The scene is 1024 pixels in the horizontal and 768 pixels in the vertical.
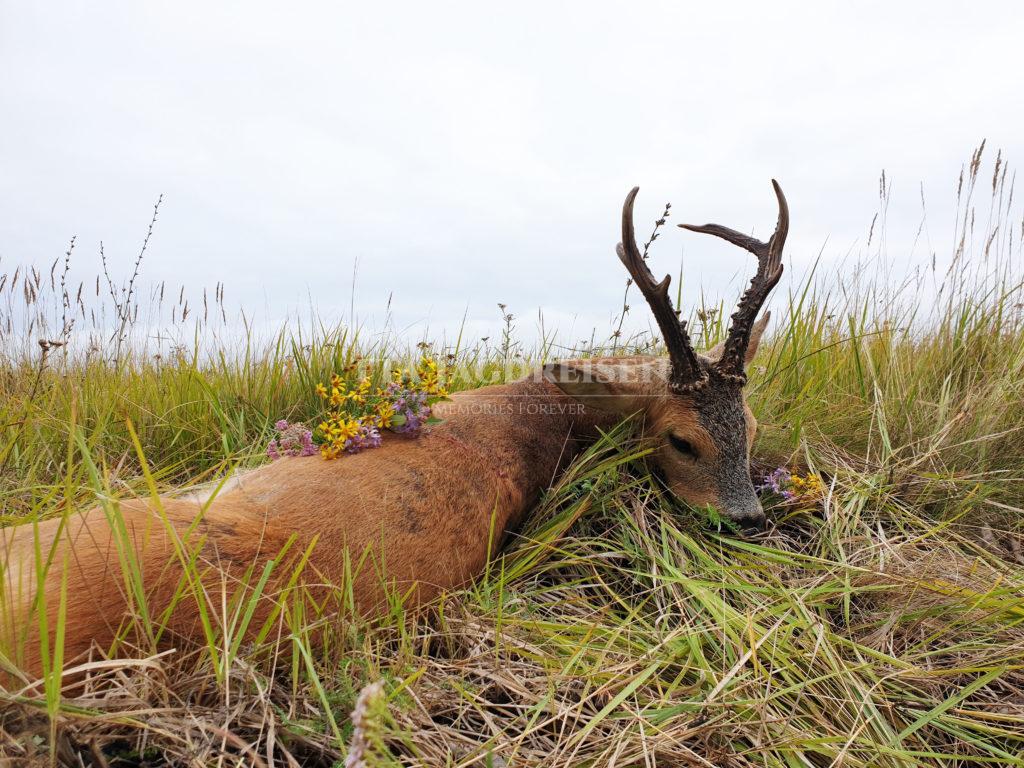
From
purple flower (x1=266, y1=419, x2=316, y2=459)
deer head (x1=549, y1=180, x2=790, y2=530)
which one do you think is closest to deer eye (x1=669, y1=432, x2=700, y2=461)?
deer head (x1=549, y1=180, x2=790, y2=530)

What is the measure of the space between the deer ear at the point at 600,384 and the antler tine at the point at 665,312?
24 centimetres

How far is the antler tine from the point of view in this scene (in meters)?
3.21

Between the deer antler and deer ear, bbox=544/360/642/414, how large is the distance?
481 mm

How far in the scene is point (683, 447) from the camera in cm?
346

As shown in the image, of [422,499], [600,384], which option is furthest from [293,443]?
[600,384]

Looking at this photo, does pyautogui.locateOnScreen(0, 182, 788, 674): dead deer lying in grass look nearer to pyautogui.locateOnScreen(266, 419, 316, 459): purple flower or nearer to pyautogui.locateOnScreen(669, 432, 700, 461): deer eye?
pyautogui.locateOnScreen(669, 432, 700, 461): deer eye

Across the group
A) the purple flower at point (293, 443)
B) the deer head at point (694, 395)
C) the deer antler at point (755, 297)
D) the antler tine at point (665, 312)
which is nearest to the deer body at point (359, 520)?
the purple flower at point (293, 443)

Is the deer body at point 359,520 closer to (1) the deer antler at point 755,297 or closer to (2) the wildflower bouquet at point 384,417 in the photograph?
(2) the wildflower bouquet at point 384,417

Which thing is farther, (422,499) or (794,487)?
(794,487)

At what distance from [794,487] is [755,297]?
1.12 metres

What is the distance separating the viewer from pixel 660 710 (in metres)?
2.07

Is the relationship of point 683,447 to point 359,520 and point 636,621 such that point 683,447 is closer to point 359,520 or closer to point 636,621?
point 636,621

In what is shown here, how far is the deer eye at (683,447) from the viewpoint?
3414mm

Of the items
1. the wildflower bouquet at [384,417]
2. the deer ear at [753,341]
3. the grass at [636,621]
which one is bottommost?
the grass at [636,621]
